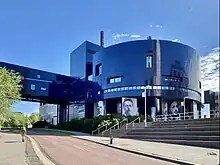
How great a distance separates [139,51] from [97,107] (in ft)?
57.6

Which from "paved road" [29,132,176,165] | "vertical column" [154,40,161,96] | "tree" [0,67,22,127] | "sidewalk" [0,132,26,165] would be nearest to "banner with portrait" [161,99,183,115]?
"vertical column" [154,40,161,96]

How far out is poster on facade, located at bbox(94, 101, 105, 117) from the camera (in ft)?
252

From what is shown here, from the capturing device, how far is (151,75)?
2785 inches

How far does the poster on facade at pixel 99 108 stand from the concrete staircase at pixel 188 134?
132 feet

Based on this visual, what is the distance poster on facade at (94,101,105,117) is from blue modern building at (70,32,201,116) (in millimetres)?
645

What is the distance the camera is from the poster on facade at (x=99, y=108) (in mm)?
76750

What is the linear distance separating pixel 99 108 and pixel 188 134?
171 ft

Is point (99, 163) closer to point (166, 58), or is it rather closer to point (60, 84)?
point (166, 58)

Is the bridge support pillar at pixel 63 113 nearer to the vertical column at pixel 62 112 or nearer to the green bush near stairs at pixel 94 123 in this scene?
the vertical column at pixel 62 112

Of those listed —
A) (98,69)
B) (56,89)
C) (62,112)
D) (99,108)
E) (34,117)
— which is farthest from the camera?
(34,117)

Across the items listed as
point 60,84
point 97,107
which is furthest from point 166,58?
point 60,84

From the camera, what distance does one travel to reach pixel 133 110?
7131cm

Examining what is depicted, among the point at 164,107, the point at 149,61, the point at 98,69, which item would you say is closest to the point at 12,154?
the point at 149,61

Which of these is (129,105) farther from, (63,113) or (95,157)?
(95,157)
